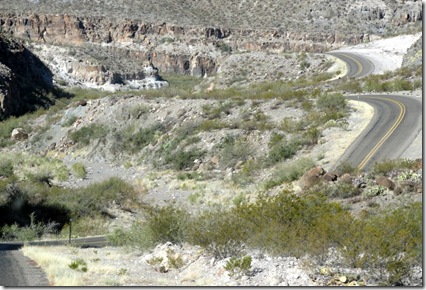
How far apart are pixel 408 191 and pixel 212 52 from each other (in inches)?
2882

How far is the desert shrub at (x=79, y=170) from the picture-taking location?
112ft

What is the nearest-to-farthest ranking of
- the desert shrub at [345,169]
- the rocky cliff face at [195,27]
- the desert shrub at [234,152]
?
the desert shrub at [345,169]
the desert shrub at [234,152]
the rocky cliff face at [195,27]

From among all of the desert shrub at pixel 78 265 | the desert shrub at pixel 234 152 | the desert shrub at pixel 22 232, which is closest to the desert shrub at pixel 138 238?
the desert shrub at pixel 78 265

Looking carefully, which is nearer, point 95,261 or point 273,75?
point 95,261

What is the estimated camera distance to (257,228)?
41.9 ft

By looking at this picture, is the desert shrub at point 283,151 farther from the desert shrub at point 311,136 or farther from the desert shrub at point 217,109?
the desert shrub at point 217,109

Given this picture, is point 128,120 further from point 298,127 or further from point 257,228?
point 257,228

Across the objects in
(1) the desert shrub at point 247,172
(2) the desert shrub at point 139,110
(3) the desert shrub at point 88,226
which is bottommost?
(3) the desert shrub at point 88,226

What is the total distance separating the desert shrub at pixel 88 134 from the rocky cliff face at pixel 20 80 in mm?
13177

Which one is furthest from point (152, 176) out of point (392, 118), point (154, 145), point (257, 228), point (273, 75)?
point (273, 75)

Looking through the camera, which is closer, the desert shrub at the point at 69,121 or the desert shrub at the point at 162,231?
the desert shrub at the point at 162,231

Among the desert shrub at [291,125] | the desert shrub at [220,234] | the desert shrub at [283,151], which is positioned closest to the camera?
the desert shrub at [220,234]

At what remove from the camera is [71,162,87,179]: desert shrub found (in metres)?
34.2

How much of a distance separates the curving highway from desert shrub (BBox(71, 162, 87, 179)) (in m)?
17.1
